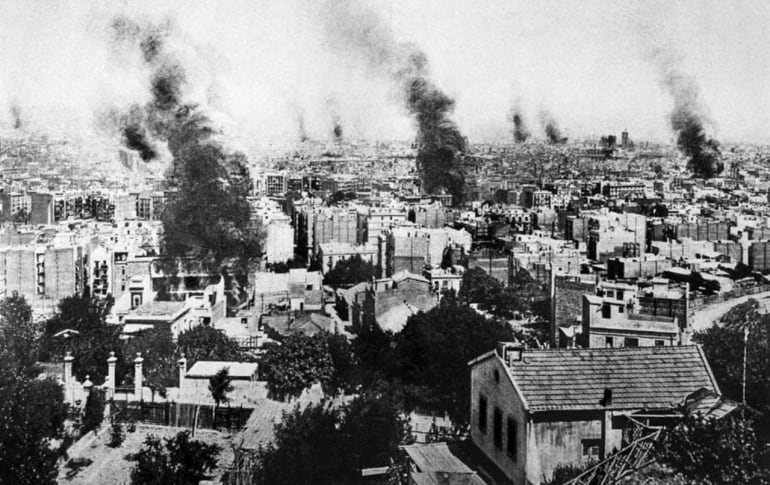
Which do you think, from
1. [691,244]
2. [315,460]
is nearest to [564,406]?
[315,460]

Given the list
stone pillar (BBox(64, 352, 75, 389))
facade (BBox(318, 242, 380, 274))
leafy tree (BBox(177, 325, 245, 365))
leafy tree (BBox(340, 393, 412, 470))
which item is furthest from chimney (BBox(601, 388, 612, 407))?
facade (BBox(318, 242, 380, 274))

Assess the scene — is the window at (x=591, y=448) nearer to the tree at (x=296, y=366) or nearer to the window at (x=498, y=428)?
the window at (x=498, y=428)

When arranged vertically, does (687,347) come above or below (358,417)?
above

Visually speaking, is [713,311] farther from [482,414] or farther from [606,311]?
[482,414]

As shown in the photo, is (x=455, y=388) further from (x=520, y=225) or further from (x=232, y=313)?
(x=520, y=225)

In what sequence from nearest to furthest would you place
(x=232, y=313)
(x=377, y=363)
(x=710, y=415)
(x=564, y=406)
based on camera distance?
(x=710, y=415), (x=564, y=406), (x=377, y=363), (x=232, y=313)

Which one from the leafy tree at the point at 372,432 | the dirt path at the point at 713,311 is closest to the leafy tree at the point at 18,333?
the leafy tree at the point at 372,432
